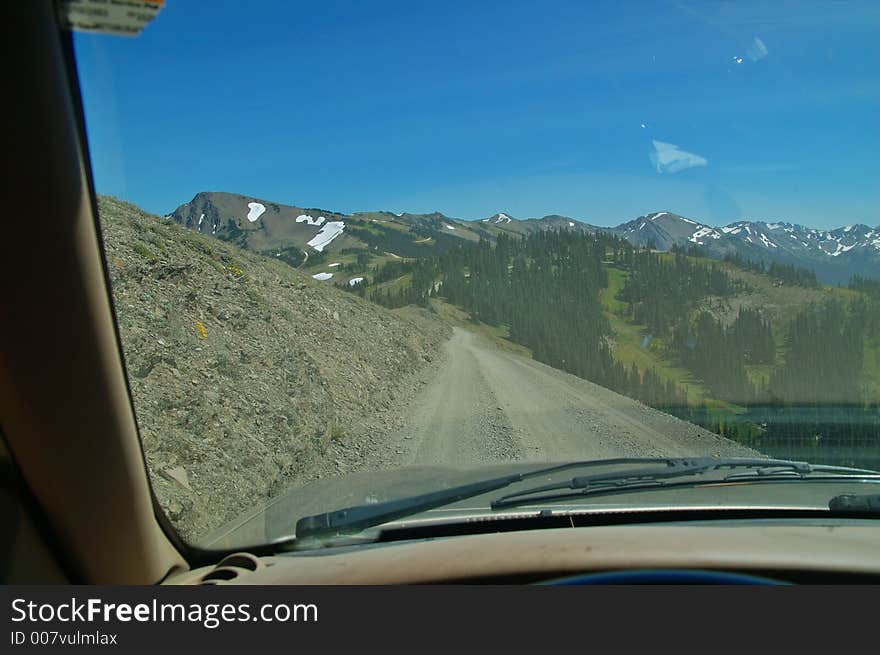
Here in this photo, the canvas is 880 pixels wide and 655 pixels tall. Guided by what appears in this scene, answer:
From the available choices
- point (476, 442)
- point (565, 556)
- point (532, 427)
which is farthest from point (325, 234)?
point (565, 556)

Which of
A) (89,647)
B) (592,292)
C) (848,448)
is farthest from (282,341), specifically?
(592,292)

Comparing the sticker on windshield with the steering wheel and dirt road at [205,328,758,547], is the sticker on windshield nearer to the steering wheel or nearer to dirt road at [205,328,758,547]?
dirt road at [205,328,758,547]

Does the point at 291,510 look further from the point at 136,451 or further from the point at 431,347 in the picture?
the point at 431,347

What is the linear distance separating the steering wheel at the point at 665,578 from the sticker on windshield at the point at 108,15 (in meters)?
2.99

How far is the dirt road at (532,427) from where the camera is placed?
9.43 m

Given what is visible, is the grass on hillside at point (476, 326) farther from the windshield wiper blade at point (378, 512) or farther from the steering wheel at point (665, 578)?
the steering wheel at point (665, 578)

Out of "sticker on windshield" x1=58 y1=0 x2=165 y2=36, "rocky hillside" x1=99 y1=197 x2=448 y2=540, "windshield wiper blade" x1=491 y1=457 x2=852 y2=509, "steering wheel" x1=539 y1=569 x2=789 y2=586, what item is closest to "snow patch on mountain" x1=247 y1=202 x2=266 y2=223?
Result: "rocky hillside" x1=99 y1=197 x2=448 y2=540

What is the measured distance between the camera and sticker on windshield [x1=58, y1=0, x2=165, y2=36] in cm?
274

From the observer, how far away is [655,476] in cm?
415

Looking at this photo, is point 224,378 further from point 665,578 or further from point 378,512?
point 665,578

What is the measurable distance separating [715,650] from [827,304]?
17.9 metres

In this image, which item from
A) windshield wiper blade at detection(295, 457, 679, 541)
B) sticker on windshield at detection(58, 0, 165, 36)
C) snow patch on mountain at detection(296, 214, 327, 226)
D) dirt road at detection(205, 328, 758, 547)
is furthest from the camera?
snow patch on mountain at detection(296, 214, 327, 226)

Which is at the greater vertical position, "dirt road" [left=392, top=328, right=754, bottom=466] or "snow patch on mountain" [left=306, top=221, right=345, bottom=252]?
"snow patch on mountain" [left=306, top=221, right=345, bottom=252]

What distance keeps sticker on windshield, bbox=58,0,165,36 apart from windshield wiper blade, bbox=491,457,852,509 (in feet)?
9.72
